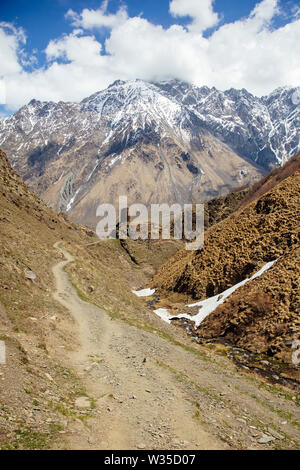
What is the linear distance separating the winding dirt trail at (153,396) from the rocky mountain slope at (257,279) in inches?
271

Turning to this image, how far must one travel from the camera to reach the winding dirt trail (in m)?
11.6

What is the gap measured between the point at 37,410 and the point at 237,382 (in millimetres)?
14680

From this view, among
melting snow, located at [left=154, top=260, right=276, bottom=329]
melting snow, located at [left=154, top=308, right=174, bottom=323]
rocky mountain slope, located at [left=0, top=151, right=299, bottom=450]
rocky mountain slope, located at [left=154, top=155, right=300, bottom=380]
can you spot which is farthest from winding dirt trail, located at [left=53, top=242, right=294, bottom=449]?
melting snow, located at [left=154, top=308, right=174, bottom=323]

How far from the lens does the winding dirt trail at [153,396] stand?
11.6 m

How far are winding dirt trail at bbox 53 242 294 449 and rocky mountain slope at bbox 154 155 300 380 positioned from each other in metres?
6.88

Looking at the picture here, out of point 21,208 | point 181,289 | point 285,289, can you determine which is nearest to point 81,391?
point 285,289

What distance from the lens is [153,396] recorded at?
15.1 m

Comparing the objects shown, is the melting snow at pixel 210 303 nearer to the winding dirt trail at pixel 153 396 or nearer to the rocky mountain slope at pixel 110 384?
the rocky mountain slope at pixel 110 384

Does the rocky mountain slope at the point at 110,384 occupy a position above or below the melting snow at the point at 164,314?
above

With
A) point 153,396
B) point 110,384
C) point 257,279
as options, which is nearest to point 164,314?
point 257,279

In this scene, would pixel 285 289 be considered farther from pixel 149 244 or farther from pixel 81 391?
pixel 149 244

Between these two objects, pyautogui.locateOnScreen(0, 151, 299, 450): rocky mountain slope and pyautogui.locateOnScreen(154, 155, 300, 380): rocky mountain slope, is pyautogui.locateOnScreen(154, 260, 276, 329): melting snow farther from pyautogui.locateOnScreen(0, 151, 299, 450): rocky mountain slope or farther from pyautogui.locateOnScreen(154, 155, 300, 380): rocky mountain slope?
pyautogui.locateOnScreen(0, 151, 299, 450): rocky mountain slope

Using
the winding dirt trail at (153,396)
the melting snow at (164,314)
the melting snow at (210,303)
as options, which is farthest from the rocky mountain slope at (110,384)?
the melting snow at (164,314)

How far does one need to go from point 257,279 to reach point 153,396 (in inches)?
891
